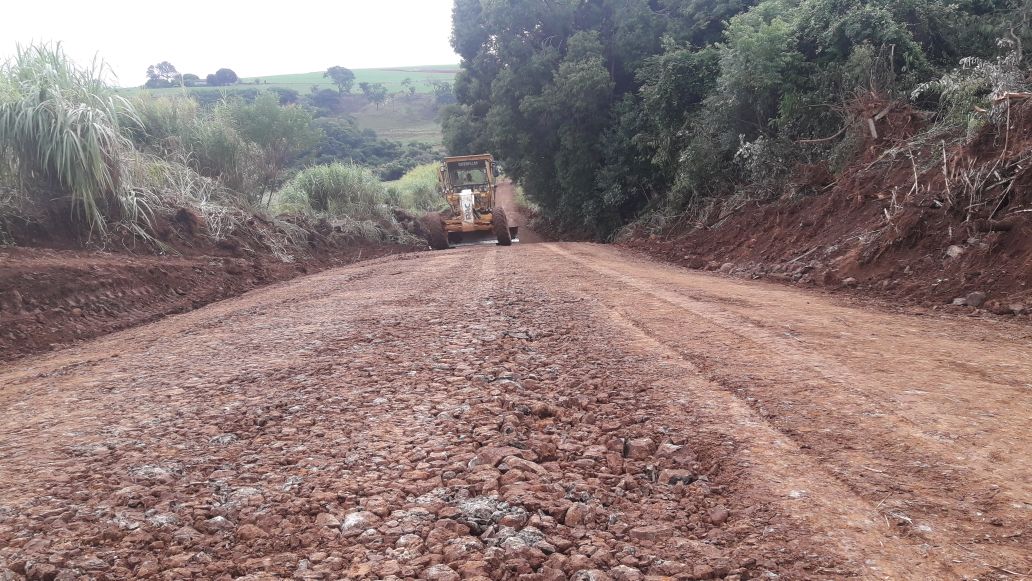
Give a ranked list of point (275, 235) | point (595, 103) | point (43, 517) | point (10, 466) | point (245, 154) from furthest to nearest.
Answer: point (595, 103)
point (245, 154)
point (275, 235)
point (10, 466)
point (43, 517)

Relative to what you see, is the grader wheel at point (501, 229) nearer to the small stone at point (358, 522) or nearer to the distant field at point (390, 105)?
the small stone at point (358, 522)

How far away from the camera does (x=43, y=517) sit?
2.06 metres

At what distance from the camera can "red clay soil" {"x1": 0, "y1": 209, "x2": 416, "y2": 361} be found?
6230 mm

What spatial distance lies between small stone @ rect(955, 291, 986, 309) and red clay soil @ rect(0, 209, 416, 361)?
30.8ft

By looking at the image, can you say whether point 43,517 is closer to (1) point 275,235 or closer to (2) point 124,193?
(2) point 124,193

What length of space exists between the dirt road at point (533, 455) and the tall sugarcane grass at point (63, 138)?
4959mm

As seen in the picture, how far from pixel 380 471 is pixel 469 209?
52.8ft

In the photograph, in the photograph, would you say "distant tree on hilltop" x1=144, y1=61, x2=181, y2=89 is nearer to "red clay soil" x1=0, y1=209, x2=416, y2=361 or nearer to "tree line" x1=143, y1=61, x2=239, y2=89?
"tree line" x1=143, y1=61, x2=239, y2=89

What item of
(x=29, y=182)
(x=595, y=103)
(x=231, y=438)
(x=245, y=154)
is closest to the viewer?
(x=231, y=438)

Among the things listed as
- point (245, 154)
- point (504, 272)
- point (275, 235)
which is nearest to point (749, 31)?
point (504, 272)

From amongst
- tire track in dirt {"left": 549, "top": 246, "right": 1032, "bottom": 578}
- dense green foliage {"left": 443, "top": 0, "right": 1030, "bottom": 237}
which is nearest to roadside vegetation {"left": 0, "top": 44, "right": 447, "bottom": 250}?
dense green foliage {"left": 443, "top": 0, "right": 1030, "bottom": 237}

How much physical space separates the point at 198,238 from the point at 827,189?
11.5 meters

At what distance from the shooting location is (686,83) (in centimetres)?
1495

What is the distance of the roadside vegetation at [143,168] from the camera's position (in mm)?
8148
